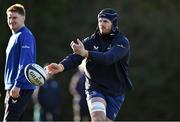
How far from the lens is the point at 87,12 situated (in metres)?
30.8

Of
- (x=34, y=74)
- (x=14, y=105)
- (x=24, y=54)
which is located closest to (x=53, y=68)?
(x=34, y=74)

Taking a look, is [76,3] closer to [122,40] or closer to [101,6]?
[101,6]

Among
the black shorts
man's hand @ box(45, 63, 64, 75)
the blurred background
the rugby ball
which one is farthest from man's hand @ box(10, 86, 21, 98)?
the blurred background

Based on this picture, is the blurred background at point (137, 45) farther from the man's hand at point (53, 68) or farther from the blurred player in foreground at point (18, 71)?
the man's hand at point (53, 68)

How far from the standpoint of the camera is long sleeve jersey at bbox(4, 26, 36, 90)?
1138cm

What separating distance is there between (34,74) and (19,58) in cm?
63

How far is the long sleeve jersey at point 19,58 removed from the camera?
1138 centimetres

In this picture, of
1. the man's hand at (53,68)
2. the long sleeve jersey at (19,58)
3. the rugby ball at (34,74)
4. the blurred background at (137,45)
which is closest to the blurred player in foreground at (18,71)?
the long sleeve jersey at (19,58)

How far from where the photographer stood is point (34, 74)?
11000 millimetres

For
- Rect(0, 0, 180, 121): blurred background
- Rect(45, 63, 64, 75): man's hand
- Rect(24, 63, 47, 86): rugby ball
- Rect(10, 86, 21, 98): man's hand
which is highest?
Rect(45, 63, 64, 75): man's hand

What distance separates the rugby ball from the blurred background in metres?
18.6

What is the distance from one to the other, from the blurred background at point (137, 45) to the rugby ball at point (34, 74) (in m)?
18.6

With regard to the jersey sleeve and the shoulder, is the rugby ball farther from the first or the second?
the shoulder

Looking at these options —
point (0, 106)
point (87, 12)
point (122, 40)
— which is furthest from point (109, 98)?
point (87, 12)
